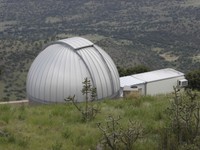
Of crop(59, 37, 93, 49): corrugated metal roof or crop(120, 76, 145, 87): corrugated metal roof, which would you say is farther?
crop(120, 76, 145, 87): corrugated metal roof

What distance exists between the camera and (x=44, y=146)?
8.46 m

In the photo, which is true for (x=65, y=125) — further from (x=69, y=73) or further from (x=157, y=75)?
(x=157, y=75)

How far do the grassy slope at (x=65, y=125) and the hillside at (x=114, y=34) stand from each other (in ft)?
149

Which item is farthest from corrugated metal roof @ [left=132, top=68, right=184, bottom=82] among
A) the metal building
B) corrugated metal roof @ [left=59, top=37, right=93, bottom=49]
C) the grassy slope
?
the grassy slope

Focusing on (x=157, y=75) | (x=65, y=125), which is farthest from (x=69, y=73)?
(x=157, y=75)

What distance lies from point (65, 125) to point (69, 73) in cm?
1052

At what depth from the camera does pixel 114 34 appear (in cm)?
14188

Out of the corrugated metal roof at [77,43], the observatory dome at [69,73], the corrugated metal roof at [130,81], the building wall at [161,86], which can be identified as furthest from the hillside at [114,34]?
the observatory dome at [69,73]

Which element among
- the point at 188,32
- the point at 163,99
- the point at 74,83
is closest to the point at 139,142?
the point at 163,99

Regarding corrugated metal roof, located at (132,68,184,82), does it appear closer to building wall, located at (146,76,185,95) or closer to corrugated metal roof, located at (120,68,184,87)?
corrugated metal roof, located at (120,68,184,87)

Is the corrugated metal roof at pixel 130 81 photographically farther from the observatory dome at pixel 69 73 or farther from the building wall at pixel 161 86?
the observatory dome at pixel 69 73

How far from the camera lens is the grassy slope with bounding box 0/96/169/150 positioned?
8523 millimetres

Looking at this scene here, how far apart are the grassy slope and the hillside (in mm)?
45392

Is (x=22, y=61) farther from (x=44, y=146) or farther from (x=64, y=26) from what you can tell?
(x=64, y=26)
